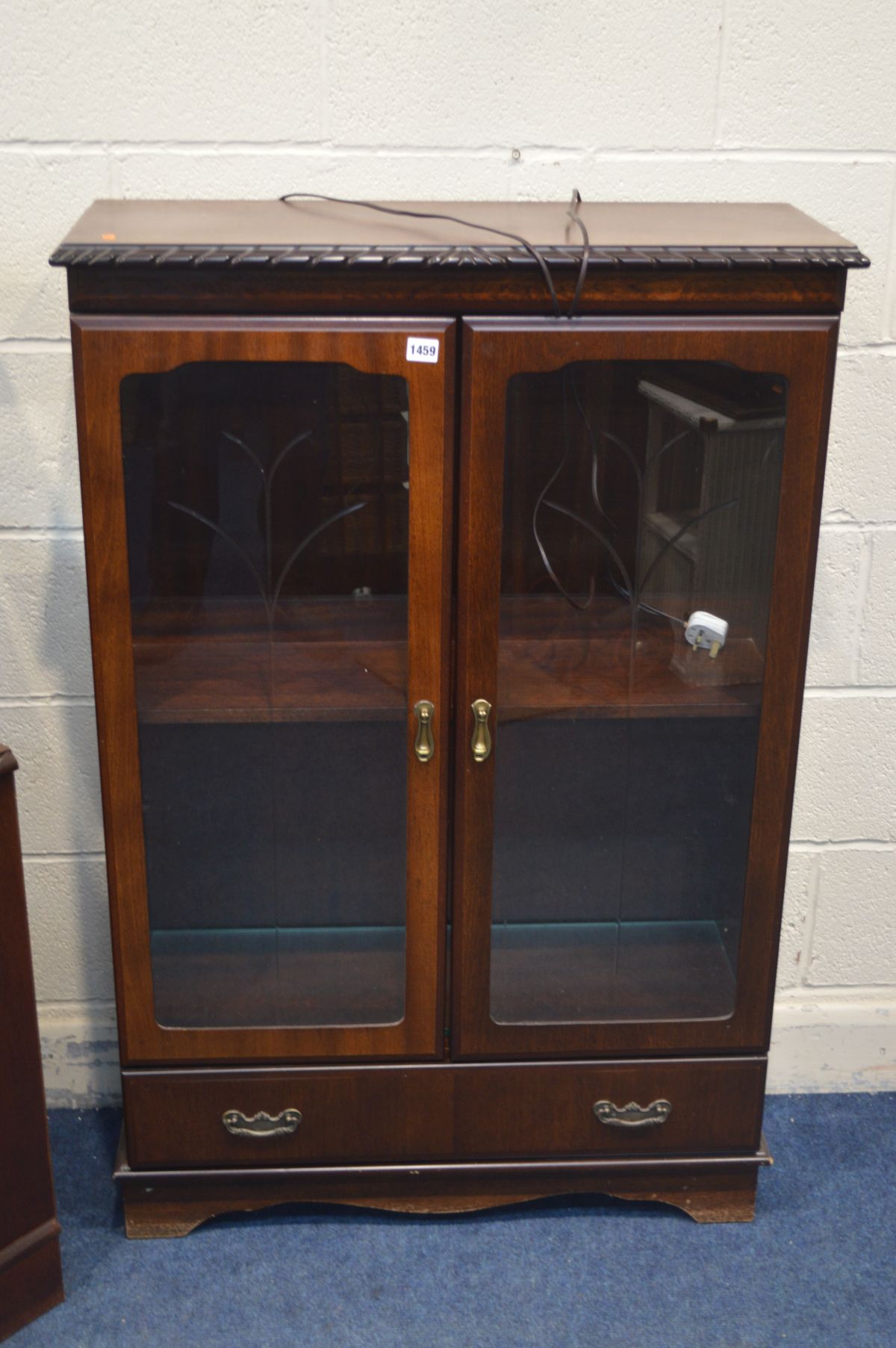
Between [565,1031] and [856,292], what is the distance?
95cm

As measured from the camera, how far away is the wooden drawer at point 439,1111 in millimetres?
1636

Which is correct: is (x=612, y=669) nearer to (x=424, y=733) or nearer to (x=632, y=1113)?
(x=424, y=733)

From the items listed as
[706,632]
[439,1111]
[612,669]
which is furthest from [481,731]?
[439,1111]

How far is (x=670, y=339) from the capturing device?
53.8 inches

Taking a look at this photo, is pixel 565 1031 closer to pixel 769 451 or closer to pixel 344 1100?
pixel 344 1100

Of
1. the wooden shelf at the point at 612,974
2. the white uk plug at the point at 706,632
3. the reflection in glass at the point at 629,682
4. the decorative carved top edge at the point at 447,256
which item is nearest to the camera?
the decorative carved top edge at the point at 447,256

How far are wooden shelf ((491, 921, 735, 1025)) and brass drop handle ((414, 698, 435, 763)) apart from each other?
26 centimetres

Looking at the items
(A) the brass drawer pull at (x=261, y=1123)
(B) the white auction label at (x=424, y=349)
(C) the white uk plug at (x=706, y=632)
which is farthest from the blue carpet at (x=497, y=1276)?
(B) the white auction label at (x=424, y=349)

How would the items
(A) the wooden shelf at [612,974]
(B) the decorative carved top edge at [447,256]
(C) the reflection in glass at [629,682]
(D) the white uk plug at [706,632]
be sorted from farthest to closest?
(A) the wooden shelf at [612,974], (D) the white uk plug at [706,632], (C) the reflection in glass at [629,682], (B) the decorative carved top edge at [447,256]

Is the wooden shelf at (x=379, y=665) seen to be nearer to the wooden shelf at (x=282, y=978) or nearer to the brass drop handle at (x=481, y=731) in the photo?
the brass drop handle at (x=481, y=731)

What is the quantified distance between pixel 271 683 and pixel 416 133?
0.67m

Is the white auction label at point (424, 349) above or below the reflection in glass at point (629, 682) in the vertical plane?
above

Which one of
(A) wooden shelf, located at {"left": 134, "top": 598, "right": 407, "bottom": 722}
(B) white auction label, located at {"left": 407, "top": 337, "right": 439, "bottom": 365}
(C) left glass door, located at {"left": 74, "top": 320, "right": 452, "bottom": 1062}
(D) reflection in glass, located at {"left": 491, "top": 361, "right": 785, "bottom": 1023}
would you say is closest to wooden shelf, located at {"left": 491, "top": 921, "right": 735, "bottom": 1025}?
(D) reflection in glass, located at {"left": 491, "top": 361, "right": 785, "bottom": 1023}

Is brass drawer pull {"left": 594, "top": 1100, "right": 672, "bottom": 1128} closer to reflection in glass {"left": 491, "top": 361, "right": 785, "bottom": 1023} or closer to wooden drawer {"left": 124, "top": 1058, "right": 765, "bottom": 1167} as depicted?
wooden drawer {"left": 124, "top": 1058, "right": 765, "bottom": 1167}
